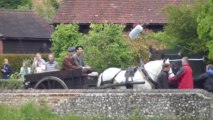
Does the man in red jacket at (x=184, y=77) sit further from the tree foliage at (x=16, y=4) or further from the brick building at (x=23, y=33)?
the tree foliage at (x=16, y=4)

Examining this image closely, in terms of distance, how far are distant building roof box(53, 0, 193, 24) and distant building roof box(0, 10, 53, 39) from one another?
9.89 m

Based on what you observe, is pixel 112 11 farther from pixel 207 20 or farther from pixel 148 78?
pixel 207 20

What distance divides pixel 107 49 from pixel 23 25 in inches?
1188

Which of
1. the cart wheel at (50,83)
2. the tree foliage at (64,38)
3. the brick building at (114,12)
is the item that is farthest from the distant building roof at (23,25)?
the cart wheel at (50,83)

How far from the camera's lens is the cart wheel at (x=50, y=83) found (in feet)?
84.6

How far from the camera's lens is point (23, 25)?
65.2 m

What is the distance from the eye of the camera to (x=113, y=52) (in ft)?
116

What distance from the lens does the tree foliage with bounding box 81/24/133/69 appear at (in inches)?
1378

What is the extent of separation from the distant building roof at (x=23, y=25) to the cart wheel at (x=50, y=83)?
37.1m

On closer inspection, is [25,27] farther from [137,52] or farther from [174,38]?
[174,38]

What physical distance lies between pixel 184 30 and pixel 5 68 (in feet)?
28.2

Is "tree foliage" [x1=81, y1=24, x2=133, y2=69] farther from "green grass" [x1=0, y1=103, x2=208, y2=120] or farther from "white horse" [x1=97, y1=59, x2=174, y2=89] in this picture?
"green grass" [x1=0, y1=103, x2=208, y2=120]

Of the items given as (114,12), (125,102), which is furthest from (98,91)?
(114,12)

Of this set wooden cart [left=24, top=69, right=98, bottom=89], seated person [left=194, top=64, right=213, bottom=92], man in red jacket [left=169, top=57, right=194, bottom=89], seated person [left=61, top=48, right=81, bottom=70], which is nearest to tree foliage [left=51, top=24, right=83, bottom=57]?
seated person [left=61, top=48, right=81, bottom=70]
